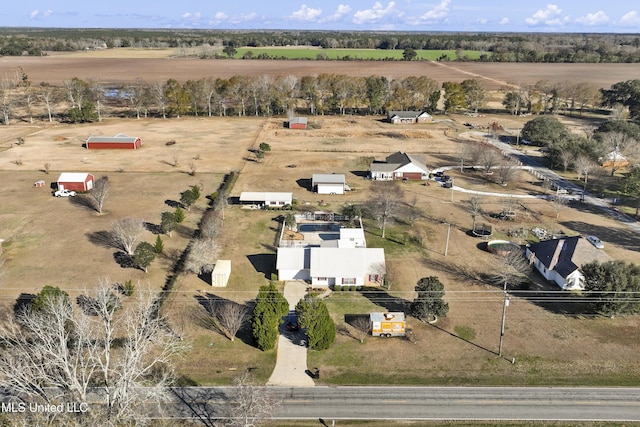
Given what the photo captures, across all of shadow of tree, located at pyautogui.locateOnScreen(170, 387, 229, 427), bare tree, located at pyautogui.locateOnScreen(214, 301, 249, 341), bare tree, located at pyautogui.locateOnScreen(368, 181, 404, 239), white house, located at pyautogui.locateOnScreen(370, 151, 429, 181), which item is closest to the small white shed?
bare tree, located at pyautogui.locateOnScreen(214, 301, 249, 341)

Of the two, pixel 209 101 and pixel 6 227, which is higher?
pixel 209 101

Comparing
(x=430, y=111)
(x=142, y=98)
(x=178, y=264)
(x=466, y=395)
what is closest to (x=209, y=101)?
(x=142, y=98)

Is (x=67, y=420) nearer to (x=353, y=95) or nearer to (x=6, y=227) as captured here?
(x=6, y=227)

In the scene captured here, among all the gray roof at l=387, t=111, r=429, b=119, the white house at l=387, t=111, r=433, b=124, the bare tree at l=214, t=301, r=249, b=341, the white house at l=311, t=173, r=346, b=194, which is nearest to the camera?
the bare tree at l=214, t=301, r=249, b=341

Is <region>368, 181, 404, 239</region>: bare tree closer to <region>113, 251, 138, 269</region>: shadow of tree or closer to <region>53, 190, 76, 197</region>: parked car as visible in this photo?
<region>113, 251, 138, 269</region>: shadow of tree

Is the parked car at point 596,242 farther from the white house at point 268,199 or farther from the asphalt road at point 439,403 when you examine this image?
the white house at point 268,199

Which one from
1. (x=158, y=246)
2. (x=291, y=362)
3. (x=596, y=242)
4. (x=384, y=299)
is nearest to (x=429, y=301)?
(x=384, y=299)

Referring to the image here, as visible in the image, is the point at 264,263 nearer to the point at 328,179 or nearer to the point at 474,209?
the point at 328,179

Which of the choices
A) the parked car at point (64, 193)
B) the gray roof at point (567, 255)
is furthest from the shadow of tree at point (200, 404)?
the parked car at point (64, 193)
